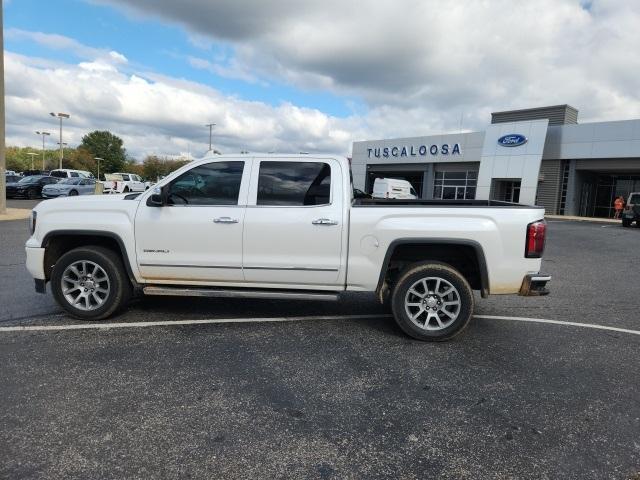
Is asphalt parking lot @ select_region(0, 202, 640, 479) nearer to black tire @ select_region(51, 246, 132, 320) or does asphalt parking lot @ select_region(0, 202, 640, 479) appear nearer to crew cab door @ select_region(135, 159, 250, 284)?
black tire @ select_region(51, 246, 132, 320)

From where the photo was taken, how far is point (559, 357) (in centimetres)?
461

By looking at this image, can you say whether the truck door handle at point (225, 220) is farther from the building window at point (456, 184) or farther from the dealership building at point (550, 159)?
the building window at point (456, 184)

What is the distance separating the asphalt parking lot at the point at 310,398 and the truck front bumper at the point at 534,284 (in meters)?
0.57

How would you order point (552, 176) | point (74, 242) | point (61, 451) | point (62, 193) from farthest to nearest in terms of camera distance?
point (552, 176) < point (62, 193) < point (74, 242) < point (61, 451)

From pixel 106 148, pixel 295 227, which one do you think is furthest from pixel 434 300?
pixel 106 148

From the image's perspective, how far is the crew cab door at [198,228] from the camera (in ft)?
16.8

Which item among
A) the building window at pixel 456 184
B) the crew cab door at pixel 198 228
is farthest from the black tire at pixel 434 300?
the building window at pixel 456 184

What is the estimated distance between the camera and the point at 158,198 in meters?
5.11

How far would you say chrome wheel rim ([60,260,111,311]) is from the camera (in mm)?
5246

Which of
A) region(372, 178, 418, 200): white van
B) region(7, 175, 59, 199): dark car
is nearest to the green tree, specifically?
region(7, 175, 59, 199): dark car

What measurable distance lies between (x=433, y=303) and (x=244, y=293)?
78.5 inches

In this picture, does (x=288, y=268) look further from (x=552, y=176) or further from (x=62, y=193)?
(x=552, y=176)

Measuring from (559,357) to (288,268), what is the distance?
2821 mm

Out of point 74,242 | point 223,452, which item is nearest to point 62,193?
point 74,242
